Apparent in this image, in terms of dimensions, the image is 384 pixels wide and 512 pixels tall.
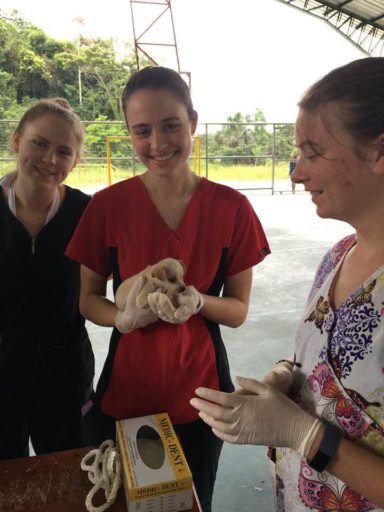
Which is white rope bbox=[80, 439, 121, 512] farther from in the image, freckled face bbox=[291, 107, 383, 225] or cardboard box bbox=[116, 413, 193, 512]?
freckled face bbox=[291, 107, 383, 225]

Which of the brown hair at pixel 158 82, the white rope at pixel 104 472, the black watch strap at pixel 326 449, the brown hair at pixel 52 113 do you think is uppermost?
the brown hair at pixel 158 82

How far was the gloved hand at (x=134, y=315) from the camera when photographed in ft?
3.91

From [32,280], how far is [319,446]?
1.11 meters

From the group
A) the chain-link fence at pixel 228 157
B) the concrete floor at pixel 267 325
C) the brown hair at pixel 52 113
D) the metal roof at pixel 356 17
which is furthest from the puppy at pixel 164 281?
the metal roof at pixel 356 17

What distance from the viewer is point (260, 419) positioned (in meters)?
0.96

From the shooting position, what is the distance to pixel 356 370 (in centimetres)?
88

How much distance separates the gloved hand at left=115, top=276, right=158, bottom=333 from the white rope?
31 centimetres

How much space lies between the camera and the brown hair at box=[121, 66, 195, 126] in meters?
1.28

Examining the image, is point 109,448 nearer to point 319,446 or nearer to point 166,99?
point 319,446

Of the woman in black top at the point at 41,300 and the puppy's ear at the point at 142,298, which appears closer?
the puppy's ear at the point at 142,298

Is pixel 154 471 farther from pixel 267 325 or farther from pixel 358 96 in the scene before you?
pixel 267 325

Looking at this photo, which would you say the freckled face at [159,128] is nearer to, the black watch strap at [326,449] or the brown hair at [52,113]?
the brown hair at [52,113]

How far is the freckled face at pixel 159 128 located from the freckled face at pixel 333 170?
1.41ft

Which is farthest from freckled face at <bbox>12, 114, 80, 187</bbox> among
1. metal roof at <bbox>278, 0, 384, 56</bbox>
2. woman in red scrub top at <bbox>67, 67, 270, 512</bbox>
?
metal roof at <bbox>278, 0, 384, 56</bbox>
